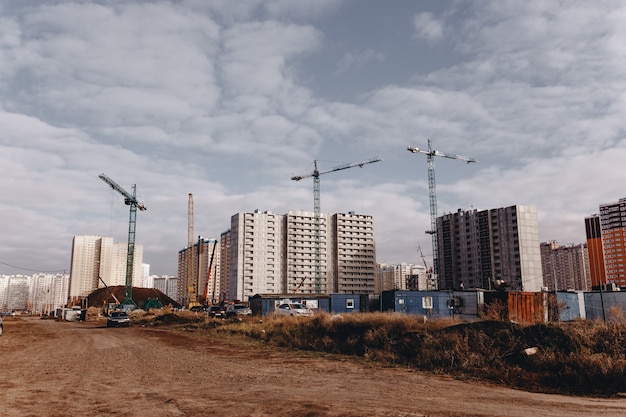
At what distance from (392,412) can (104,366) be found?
1428cm

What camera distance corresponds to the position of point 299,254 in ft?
576

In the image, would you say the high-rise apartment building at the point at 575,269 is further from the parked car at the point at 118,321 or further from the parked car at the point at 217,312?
the parked car at the point at 118,321

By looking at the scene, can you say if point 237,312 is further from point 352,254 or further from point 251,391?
point 352,254

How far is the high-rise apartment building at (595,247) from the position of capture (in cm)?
15238

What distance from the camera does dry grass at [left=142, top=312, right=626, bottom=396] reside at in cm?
1420

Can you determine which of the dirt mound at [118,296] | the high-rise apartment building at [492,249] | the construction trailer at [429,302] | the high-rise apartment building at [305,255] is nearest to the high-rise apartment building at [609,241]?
the high-rise apartment building at [492,249]

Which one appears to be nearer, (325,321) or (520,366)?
(520,366)

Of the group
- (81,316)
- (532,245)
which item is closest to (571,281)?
(532,245)

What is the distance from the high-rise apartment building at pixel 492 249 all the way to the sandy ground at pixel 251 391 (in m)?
131

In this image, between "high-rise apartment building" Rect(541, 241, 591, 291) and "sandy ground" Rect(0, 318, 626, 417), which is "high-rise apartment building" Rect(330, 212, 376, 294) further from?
"sandy ground" Rect(0, 318, 626, 417)

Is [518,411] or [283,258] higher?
[283,258]

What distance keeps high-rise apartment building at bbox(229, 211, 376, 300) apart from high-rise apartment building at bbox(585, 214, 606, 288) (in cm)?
7854

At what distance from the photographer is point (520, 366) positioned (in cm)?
1619

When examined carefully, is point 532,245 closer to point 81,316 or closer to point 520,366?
point 81,316
